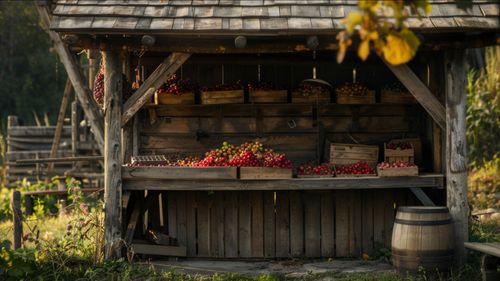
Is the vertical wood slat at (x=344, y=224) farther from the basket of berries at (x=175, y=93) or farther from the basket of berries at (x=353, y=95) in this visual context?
the basket of berries at (x=175, y=93)

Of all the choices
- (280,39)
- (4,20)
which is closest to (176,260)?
(280,39)

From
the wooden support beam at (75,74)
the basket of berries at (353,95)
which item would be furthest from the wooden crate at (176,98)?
the wooden support beam at (75,74)

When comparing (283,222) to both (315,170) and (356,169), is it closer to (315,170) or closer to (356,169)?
(315,170)

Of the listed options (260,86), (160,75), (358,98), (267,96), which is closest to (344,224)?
(358,98)

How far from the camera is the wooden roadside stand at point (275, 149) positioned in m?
10.0

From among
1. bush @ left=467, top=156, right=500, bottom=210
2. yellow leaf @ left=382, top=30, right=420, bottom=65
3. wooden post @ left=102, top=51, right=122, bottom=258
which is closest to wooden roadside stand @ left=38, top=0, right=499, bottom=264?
wooden post @ left=102, top=51, right=122, bottom=258

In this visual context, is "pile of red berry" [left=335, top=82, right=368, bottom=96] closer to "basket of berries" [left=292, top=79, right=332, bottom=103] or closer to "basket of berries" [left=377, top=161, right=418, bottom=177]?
"basket of berries" [left=292, top=79, right=332, bottom=103]

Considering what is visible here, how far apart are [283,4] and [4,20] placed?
2532 cm

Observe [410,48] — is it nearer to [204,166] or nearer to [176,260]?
[204,166]

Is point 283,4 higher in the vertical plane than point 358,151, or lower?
higher

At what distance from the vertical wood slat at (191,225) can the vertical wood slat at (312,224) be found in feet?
5.15

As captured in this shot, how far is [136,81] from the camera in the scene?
11344mm

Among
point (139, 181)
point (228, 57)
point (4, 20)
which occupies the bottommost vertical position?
point (139, 181)

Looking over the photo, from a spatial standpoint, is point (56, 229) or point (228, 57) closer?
point (228, 57)
